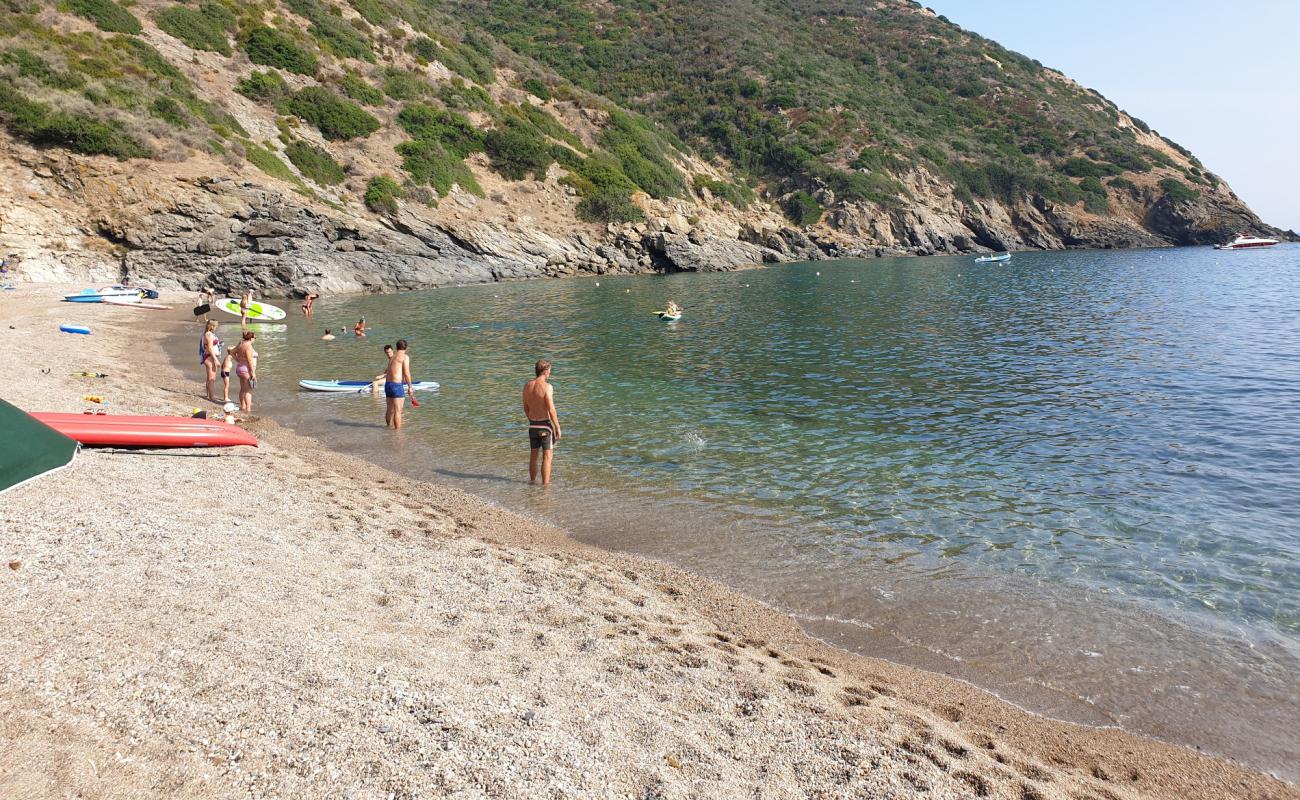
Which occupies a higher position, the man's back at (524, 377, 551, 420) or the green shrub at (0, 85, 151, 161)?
the green shrub at (0, 85, 151, 161)

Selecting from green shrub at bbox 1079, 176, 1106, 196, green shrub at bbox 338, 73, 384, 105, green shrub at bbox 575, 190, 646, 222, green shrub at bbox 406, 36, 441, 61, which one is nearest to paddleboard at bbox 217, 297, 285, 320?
green shrub at bbox 338, 73, 384, 105

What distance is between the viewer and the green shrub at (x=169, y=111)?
4028 centimetres

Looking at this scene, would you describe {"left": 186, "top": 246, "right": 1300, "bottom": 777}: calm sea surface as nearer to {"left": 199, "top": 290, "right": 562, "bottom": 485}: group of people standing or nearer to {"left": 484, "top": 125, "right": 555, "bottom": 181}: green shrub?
{"left": 199, "top": 290, "right": 562, "bottom": 485}: group of people standing

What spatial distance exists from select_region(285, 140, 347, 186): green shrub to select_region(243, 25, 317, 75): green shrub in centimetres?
820

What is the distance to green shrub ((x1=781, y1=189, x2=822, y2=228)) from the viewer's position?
7938 centimetres

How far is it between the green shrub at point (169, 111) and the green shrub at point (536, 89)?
3405 centimetres

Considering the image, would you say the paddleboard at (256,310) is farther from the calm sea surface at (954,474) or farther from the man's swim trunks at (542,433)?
the man's swim trunks at (542,433)

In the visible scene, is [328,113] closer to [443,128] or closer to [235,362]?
[443,128]

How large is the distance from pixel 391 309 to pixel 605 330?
13.3 meters

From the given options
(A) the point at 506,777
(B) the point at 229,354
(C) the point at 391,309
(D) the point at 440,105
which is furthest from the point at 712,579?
(D) the point at 440,105

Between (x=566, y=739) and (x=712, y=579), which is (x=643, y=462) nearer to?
(x=712, y=579)

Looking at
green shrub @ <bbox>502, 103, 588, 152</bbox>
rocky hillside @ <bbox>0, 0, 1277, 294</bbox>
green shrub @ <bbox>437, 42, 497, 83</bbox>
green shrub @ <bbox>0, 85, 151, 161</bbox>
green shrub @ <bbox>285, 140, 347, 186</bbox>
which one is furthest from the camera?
green shrub @ <bbox>437, 42, 497, 83</bbox>

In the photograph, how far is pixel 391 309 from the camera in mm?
36281

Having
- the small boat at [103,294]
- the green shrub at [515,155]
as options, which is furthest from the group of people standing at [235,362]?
the green shrub at [515,155]
